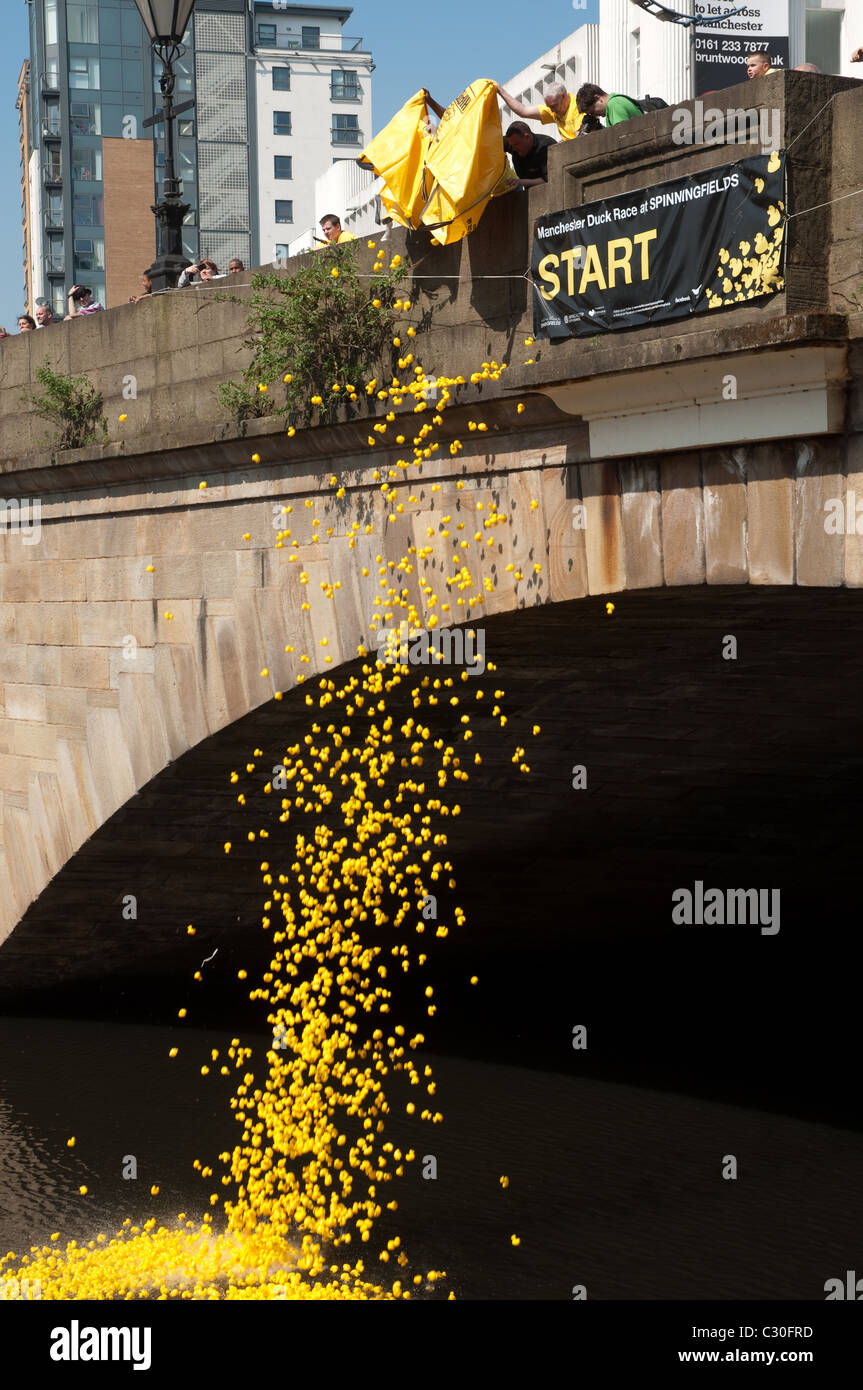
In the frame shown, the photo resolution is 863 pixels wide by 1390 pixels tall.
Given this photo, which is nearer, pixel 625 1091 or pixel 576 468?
pixel 576 468

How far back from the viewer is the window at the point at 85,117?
62.0 m

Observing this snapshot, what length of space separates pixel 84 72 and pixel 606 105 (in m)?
59.4

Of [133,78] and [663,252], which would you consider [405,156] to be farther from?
[133,78]

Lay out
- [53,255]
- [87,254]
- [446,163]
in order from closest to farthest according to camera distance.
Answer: [446,163], [87,254], [53,255]

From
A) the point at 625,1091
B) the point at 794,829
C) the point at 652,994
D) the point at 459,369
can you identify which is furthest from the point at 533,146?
the point at 652,994

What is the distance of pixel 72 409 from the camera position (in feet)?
37.1

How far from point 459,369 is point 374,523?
1003 millimetres

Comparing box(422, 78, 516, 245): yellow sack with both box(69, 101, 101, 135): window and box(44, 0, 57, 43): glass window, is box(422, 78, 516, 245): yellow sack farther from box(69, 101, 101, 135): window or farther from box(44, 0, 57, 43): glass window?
box(44, 0, 57, 43): glass window

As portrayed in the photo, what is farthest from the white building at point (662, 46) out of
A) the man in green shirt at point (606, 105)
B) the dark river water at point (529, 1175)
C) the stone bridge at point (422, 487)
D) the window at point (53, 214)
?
the window at point (53, 214)

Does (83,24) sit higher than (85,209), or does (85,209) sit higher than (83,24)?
(83,24)

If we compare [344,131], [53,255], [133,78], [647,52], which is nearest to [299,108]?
[344,131]

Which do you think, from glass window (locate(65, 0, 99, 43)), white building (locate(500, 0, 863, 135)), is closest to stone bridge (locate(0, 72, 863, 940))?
white building (locate(500, 0, 863, 135))

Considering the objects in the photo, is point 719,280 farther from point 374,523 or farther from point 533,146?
point 374,523

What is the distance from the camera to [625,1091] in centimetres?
1228
